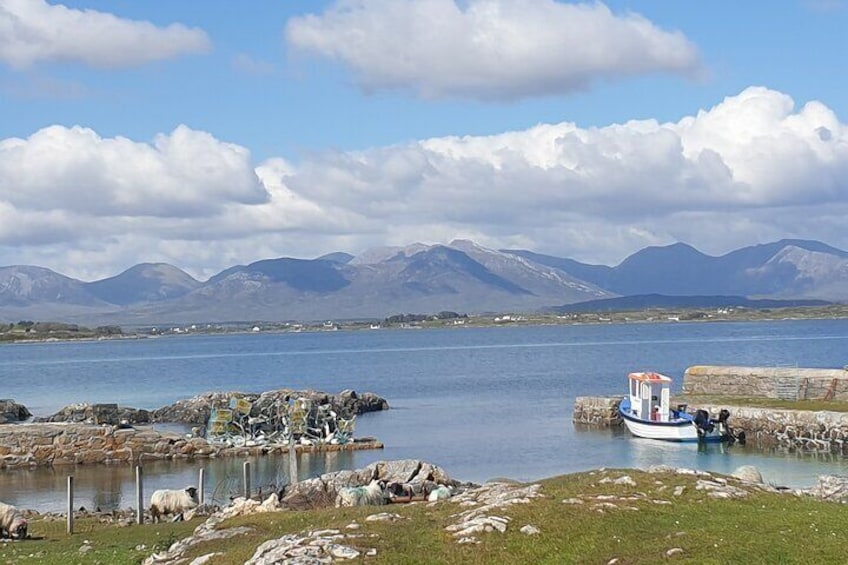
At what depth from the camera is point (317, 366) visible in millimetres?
162250

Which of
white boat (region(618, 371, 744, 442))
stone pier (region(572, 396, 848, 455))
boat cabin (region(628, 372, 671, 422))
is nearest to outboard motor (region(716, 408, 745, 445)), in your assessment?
white boat (region(618, 371, 744, 442))

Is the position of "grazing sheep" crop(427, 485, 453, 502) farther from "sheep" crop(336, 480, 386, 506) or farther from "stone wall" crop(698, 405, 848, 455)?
"stone wall" crop(698, 405, 848, 455)

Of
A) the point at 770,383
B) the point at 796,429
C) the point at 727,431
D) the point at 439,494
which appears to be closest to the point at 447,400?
the point at 770,383

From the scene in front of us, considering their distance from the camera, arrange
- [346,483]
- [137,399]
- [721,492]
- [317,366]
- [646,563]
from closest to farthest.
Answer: [646,563] < [721,492] < [346,483] < [137,399] < [317,366]

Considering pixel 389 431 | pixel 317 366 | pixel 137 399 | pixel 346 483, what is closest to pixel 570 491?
pixel 346 483

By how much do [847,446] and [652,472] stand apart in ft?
101

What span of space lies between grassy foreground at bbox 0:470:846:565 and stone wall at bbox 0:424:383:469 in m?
29.7

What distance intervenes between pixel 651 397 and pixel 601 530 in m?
43.1

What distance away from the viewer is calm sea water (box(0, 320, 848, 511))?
4919 centimetres

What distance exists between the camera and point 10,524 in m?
30.0

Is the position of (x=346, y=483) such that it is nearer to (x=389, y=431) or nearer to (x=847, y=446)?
(x=847, y=446)

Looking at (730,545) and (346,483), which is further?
(346,483)

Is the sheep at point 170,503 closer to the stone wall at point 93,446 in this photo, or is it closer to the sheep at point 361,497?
the sheep at point 361,497

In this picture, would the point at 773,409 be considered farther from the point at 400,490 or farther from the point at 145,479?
the point at 145,479
